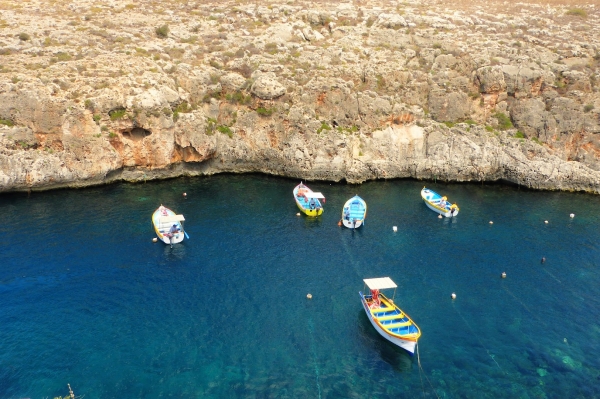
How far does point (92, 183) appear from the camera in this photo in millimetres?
63000

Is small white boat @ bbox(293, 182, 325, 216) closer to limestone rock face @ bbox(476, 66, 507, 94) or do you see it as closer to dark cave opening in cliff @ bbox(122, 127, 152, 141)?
dark cave opening in cliff @ bbox(122, 127, 152, 141)

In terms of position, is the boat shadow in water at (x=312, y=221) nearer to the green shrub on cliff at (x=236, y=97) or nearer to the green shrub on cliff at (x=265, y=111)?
the green shrub on cliff at (x=265, y=111)

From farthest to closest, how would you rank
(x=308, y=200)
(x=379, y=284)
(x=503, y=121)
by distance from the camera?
(x=503, y=121), (x=308, y=200), (x=379, y=284)

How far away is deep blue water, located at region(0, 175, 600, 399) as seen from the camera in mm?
30938

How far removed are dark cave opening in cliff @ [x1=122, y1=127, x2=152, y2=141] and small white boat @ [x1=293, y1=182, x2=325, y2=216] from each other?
81.8 ft

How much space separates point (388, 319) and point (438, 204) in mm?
28274

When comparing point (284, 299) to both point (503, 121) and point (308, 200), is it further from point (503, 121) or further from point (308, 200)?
point (503, 121)

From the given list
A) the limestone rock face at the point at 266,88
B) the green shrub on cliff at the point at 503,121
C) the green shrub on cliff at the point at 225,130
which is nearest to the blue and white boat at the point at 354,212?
the limestone rock face at the point at 266,88

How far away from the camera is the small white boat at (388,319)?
33094mm

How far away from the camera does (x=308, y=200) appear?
58.8 m

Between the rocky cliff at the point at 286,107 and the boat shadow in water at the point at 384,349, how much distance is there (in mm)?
35084

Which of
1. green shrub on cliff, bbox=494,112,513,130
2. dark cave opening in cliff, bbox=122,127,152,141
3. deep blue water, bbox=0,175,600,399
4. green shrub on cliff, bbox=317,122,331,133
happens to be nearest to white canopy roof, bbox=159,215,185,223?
deep blue water, bbox=0,175,600,399

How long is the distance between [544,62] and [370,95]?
1306 inches

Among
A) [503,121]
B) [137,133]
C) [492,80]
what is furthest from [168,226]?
[492,80]
